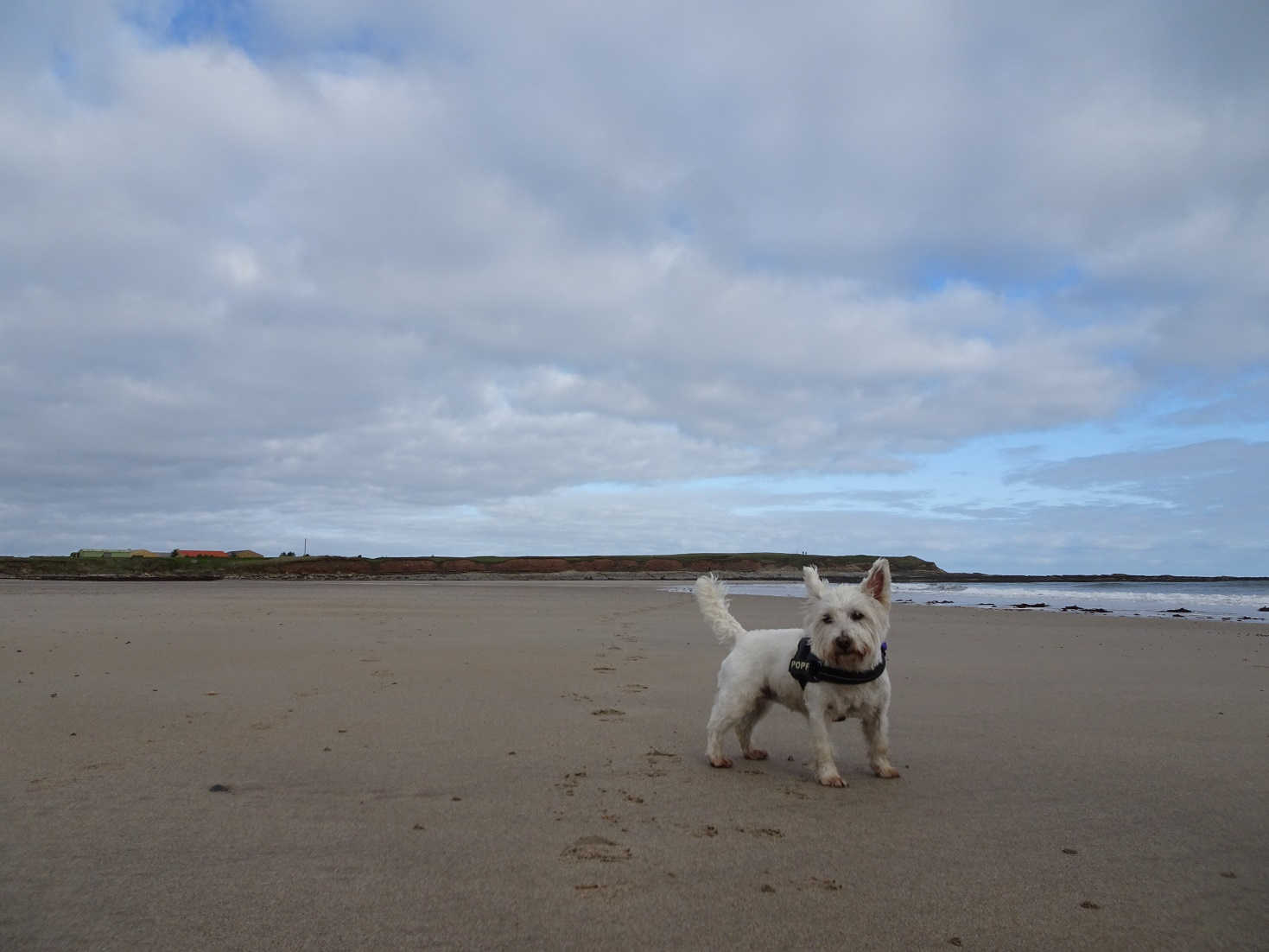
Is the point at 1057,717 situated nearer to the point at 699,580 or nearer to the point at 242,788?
the point at 699,580

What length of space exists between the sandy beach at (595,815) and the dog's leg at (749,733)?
0.21 m

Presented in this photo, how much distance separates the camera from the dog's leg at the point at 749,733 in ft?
20.3

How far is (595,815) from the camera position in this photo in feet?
14.8

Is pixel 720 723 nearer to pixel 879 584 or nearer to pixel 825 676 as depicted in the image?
pixel 825 676

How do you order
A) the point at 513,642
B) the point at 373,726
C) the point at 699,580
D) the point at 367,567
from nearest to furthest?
1. the point at 373,726
2. the point at 699,580
3. the point at 513,642
4. the point at 367,567

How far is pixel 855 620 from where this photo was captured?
5.67 meters

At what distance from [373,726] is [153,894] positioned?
3.36 meters

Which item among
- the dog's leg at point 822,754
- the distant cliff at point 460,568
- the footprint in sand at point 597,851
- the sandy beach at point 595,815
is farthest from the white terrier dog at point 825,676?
the distant cliff at point 460,568

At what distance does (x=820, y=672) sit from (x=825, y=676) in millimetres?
47

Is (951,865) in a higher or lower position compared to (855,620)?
lower

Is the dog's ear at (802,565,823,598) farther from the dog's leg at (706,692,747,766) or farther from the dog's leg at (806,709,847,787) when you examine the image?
the dog's leg at (706,692,747,766)

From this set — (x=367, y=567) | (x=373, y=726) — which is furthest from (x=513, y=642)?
(x=367, y=567)

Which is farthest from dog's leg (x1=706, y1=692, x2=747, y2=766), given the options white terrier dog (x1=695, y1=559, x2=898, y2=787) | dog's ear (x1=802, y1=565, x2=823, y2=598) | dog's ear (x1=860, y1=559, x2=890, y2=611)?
dog's ear (x1=860, y1=559, x2=890, y2=611)

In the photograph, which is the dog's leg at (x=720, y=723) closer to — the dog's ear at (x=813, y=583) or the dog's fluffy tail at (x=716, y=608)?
the dog's fluffy tail at (x=716, y=608)
